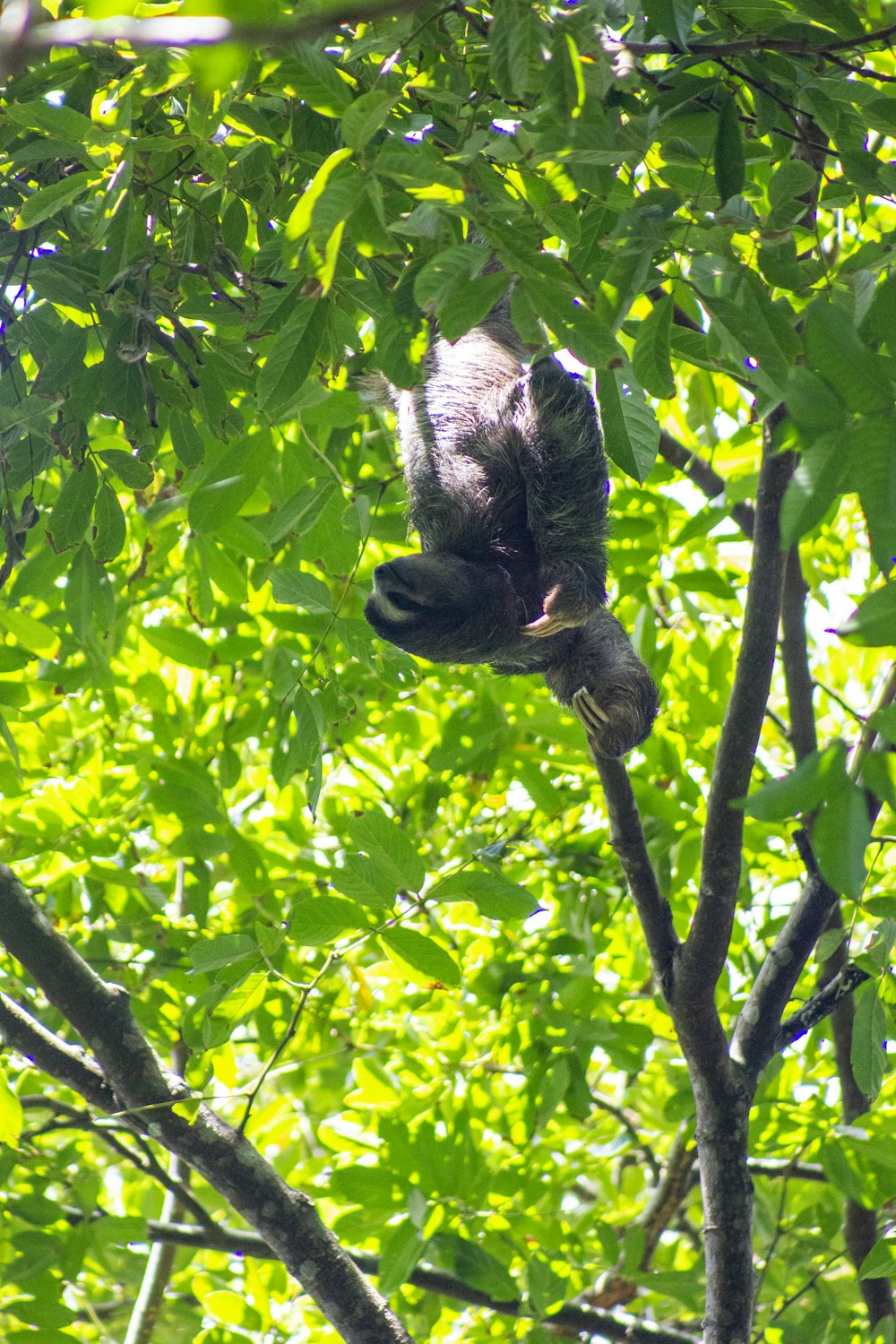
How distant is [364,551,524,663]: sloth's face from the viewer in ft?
5.52

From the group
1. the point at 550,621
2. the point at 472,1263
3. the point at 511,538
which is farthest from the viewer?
the point at 472,1263

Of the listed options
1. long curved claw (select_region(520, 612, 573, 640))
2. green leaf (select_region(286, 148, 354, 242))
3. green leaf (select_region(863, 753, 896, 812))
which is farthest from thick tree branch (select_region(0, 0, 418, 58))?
long curved claw (select_region(520, 612, 573, 640))

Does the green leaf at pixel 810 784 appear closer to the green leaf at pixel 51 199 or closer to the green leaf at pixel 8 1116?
the green leaf at pixel 51 199

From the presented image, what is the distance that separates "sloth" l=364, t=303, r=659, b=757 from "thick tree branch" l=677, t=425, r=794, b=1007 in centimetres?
30

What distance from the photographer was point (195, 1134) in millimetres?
2391

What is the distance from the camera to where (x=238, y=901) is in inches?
128

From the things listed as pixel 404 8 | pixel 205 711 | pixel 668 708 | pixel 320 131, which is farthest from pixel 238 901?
pixel 404 8

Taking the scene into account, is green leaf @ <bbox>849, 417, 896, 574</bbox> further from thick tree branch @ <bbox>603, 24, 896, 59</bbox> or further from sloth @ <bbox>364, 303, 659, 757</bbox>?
sloth @ <bbox>364, 303, 659, 757</bbox>

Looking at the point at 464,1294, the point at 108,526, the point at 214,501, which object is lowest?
the point at 464,1294

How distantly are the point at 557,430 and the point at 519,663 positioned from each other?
0.44 metres

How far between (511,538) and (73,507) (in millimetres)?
860

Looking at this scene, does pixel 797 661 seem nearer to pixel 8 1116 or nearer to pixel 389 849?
pixel 389 849

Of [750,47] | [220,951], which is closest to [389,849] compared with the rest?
[220,951]

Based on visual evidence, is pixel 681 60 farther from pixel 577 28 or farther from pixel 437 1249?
pixel 437 1249
